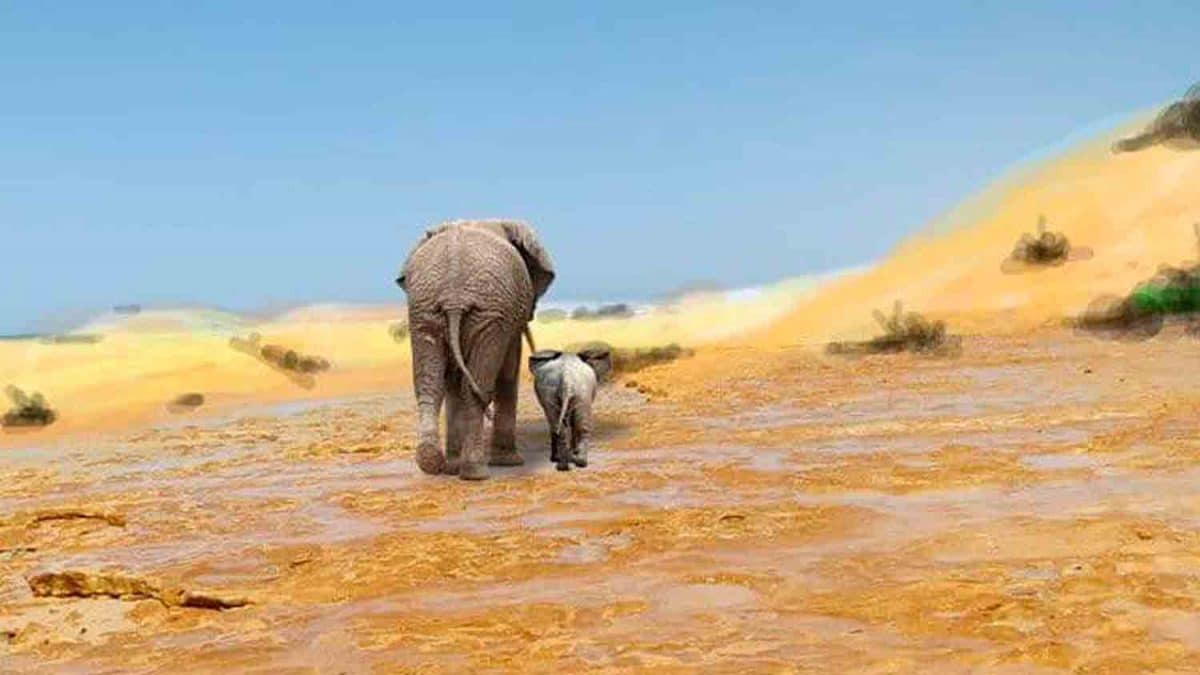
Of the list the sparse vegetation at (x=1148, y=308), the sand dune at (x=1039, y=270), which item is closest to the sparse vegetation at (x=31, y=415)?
the sand dune at (x=1039, y=270)

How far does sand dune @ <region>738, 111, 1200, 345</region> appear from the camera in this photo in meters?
23.2

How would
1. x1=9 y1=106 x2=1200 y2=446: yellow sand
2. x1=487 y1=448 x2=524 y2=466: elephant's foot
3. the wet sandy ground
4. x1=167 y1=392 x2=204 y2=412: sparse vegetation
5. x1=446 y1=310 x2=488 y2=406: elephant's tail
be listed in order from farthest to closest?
1. x1=9 y1=106 x2=1200 y2=446: yellow sand
2. x1=167 y1=392 x2=204 y2=412: sparse vegetation
3. x1=487 y1=448 x2=524 y2=466: elephant's foot
4. x1=446 y1=310 x2=488 y2=406: elephant's tail
5. the wet sandy ground

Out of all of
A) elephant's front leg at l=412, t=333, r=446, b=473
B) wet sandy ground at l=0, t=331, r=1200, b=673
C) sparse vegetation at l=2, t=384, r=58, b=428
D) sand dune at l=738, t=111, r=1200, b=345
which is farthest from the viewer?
sand dune at l=738, t=111, r=1200, b=345

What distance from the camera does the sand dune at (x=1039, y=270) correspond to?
23.2 metres

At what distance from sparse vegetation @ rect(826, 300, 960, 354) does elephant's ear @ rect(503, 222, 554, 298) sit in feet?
31.8

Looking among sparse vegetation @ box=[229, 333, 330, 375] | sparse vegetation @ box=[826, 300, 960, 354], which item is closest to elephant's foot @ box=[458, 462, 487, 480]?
sparse vegetation @ box=[826, 300, 960, 354]

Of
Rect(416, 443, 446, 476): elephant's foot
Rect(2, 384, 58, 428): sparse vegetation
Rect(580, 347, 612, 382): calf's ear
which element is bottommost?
Rect(416, 443, 446, 476): elephant's foot

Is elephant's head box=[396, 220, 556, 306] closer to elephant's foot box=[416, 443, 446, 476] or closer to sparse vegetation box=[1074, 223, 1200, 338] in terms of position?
elephant's foot box=[416, 443, 446, 476]

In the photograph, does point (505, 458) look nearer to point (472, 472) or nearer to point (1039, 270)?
point (472, 472)

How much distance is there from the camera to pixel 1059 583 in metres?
5.71

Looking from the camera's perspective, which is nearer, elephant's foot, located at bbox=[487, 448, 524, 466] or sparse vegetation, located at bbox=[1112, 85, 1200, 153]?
elephant's foot, located at bbox=[487, 448, 524, 466]

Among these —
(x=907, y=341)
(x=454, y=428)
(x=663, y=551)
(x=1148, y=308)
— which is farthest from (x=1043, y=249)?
(x=663, y=551)

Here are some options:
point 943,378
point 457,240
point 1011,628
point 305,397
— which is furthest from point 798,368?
point 1011,628

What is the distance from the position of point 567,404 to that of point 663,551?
3593 millimetres
